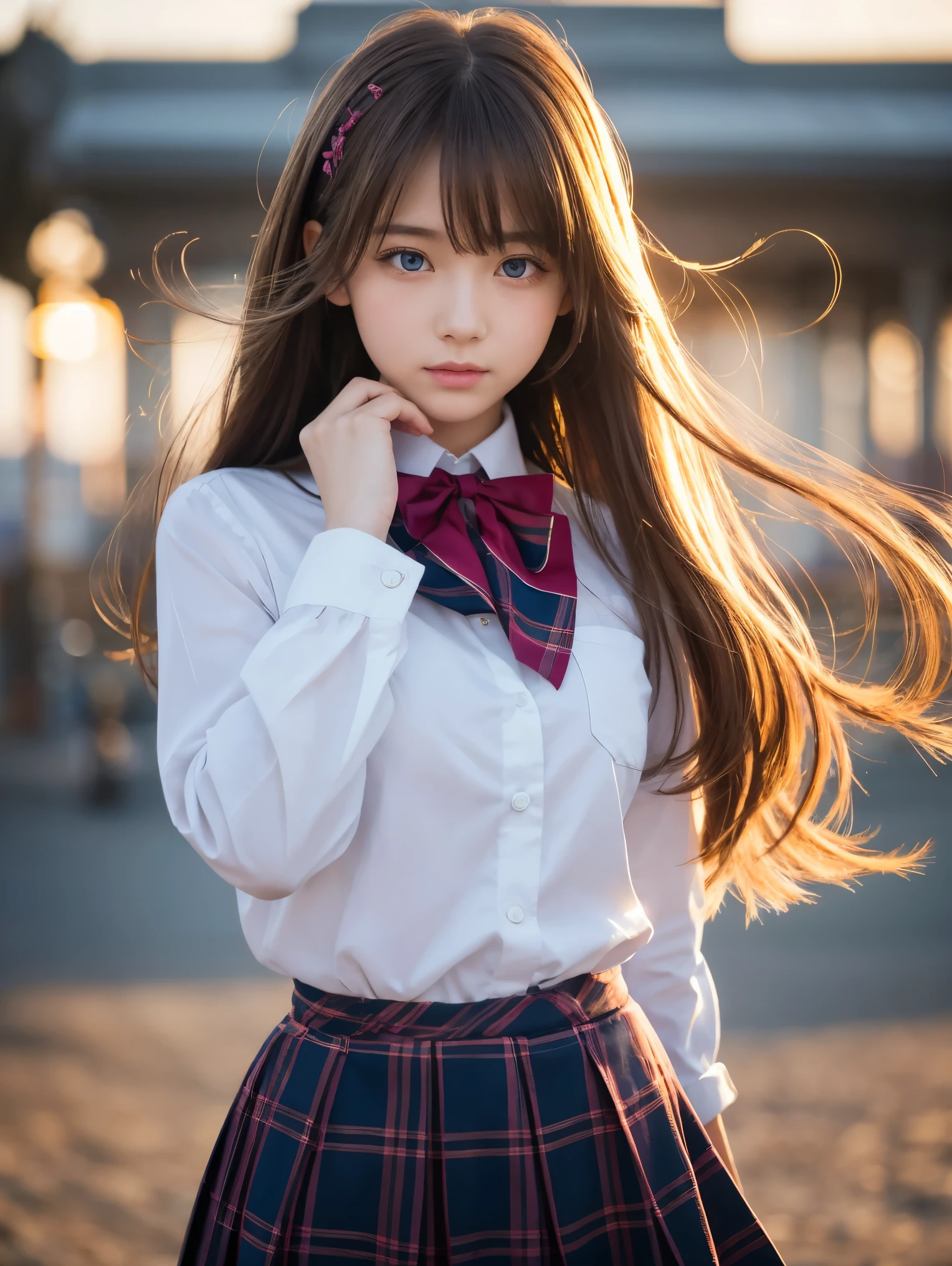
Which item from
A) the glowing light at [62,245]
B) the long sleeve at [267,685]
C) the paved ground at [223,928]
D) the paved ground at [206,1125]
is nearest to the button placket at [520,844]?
the long sleeve at [267,685]

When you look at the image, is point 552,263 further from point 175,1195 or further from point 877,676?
point 877,676

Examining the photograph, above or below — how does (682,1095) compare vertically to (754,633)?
below

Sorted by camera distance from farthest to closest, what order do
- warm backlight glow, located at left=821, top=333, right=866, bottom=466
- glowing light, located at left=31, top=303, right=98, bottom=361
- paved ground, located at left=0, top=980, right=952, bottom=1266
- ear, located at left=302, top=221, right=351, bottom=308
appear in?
warm backlight glow, located at left=821, top=333, right=866, bottom=466 → glowing light, located at left=31, top=303, right=98, bottom=361 → paved ground, located at left=0, top=980, right=952, bottom=1266 → ear, located at left=302, top=221, right=351, bottom=308

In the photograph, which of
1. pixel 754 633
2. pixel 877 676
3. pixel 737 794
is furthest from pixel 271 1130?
pixel 877 676

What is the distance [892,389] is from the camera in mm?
11258

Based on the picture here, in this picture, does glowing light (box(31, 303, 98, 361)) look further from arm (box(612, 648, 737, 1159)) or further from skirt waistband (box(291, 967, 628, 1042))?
skirt waistband (box(291, 967, 628, 1042))

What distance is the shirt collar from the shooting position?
135cm

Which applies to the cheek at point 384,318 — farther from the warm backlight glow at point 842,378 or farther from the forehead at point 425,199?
the warm backlight glow at point 842,378

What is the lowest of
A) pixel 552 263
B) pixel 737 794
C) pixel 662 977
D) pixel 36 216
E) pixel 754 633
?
pixel 662 977

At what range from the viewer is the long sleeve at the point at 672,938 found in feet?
4.58

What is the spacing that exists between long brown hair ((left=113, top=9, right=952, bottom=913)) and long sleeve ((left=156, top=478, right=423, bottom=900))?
0.24 m

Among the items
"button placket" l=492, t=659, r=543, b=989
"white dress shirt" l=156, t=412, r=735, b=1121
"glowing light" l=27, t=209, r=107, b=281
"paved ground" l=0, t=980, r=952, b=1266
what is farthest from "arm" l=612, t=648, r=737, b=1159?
"glowing light" l=27, t=209, r=107, b=281

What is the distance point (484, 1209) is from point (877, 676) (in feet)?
25.1

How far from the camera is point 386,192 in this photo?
1.17 metres
